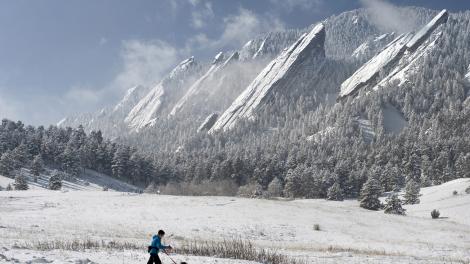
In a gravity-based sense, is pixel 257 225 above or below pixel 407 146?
below

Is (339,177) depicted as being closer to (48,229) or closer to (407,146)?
(407,146)

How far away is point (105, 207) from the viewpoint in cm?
4891

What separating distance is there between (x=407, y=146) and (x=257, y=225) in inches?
4697

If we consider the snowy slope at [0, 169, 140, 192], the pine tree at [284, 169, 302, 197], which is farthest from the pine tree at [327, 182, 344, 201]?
the snowy slope at [0, 169, 140, 192]

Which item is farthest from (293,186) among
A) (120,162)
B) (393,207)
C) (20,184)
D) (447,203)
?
(20,184)

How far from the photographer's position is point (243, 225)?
41.5 m

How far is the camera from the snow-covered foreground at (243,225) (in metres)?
29.8

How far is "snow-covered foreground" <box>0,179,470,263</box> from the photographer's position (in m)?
29.8

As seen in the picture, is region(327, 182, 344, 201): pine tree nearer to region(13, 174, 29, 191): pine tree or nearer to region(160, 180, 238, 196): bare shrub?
region(160, 180, 238, 196): bare shrub

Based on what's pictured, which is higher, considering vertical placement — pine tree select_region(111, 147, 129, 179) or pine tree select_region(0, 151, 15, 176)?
pine tree select_region(111, 147, 129, 179)

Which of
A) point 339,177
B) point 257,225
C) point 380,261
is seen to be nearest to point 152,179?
point 339,177

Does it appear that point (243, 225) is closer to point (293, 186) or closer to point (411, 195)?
point (411, 195)

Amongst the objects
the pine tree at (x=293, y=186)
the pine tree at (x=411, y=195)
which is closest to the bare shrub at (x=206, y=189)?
the pine tree at (x=293, y=186)

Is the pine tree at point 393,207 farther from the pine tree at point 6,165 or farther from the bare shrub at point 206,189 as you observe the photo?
the pine tree at point 6,165
